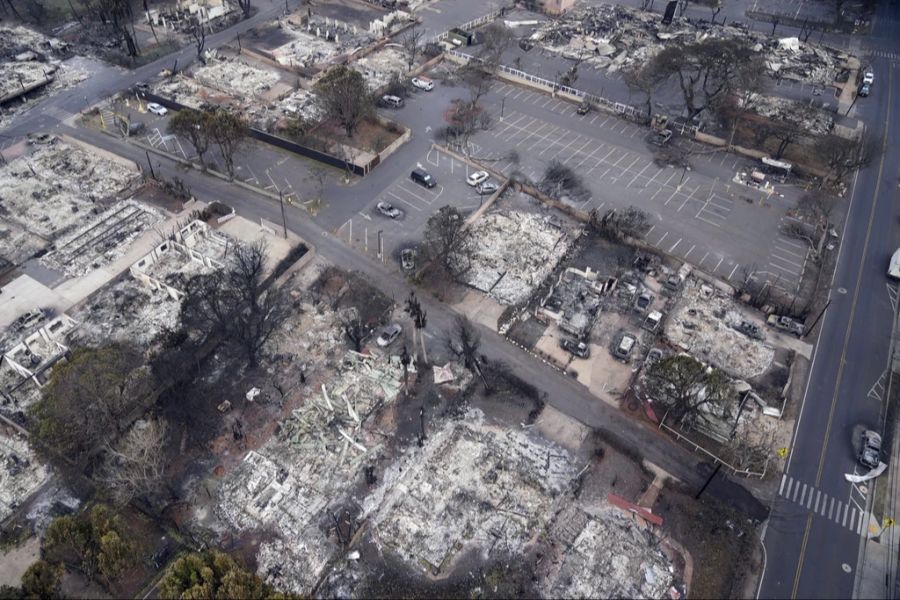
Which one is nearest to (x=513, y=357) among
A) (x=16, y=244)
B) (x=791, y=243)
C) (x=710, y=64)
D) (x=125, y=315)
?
(x=791, y=243)

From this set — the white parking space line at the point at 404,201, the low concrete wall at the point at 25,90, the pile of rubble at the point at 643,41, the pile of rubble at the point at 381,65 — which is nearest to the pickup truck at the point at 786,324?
the white parking space line at the point at 404,201

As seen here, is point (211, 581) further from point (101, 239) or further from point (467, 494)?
point (101, 239)

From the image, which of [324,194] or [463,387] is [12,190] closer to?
Result: [324,194]

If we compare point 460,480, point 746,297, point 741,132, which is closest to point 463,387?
point 460,480

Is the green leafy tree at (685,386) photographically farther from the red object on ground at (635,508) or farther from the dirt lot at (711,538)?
the red object on ground at (635,508)

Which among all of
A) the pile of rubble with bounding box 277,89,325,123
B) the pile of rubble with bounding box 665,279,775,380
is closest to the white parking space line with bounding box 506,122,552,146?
the pile of rubble with bounding box 277,89,325,123

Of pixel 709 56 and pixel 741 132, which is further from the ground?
pixel 709 56

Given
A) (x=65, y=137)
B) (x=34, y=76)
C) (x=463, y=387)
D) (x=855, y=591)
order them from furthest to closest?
(x=34, y=76), (x=65, y=137), (x=463, y=387), (x=855, y=591)
